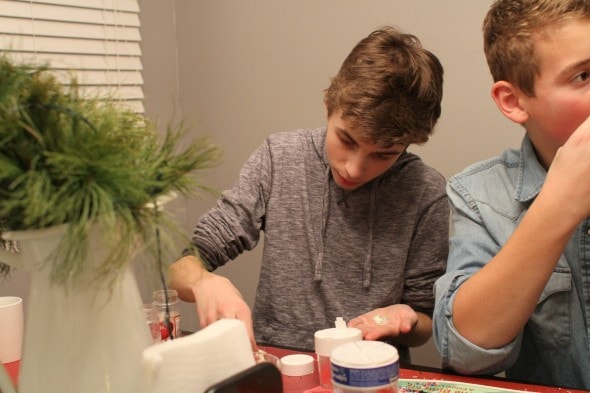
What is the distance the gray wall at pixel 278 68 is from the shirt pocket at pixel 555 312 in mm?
630

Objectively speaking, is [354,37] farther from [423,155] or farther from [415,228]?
[415,228]

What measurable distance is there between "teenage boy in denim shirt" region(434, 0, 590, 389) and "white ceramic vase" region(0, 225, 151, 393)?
1.91ft

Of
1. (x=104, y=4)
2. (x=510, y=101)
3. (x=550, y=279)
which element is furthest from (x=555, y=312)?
(x=104, y=4)

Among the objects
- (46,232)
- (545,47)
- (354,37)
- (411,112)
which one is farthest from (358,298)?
(46,232)

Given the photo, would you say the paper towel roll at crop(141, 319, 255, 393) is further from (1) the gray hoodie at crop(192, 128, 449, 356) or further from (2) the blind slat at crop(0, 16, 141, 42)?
(2) the blind slat at crop(0, 16, 141, 42)

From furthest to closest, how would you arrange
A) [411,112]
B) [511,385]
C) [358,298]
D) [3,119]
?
[358,298], [411,112], [511,385], [3,119]

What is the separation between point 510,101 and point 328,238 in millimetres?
545

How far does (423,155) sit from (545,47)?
2.62 feet

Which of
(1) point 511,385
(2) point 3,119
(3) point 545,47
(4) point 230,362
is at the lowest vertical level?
(1) point 511,385

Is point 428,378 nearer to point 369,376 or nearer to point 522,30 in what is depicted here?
point 369,376

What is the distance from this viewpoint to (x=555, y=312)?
112 cm

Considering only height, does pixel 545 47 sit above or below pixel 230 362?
above

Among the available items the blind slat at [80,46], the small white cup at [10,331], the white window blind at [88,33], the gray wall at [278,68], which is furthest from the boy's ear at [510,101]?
the blind slat at [80,46]

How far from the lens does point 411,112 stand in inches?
50.2
